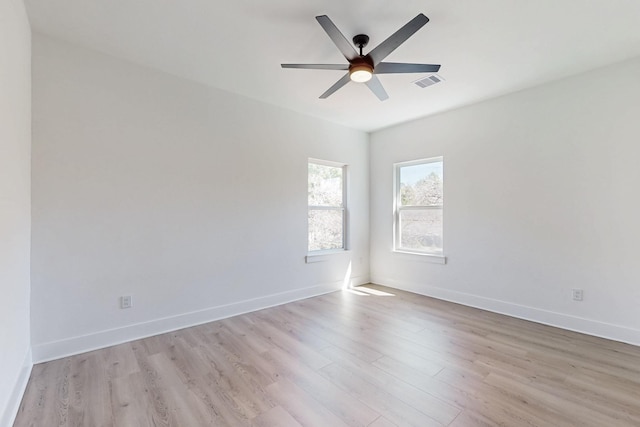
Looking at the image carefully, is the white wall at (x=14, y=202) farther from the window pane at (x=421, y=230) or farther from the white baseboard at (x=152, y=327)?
the window pane at (x=421, y=230)

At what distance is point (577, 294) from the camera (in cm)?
301

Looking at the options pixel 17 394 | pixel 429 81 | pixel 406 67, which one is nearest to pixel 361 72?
pixel 406 67

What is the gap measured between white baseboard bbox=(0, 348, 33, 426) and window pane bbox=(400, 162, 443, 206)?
450 centimetres

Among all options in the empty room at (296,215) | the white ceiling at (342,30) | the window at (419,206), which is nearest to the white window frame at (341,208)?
the empty room at (296,215)

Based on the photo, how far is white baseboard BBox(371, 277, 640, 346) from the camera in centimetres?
276

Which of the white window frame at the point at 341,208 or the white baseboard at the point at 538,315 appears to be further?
the white window frame at the point at 341,208

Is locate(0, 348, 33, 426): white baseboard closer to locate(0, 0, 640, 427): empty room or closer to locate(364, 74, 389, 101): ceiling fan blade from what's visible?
locate(0, 0, 640, 427): empty room

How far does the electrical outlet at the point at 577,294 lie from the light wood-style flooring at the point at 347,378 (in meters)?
0.38

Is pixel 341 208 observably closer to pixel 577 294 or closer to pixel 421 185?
pixel 421 185

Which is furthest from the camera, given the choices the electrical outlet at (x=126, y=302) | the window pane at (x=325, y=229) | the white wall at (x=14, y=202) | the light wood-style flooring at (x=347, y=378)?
the window pane at (x=325, y=229)

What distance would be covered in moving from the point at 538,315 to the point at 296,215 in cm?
308

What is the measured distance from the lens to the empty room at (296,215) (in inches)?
75.4

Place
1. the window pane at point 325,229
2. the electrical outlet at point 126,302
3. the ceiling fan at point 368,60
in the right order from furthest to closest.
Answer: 1. the window pane at point 325,229
2. the electrical outlet at point 126,302
3. the ceiling fan at point 368,60

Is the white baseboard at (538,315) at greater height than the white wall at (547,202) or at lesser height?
lesser
